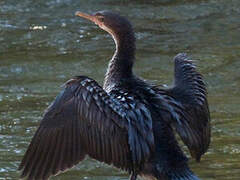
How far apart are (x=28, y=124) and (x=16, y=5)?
568 cm

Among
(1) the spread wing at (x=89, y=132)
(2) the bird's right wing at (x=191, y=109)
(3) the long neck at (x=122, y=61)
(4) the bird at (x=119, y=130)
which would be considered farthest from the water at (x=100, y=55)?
(1) the spread wing at (x=89, y=132)

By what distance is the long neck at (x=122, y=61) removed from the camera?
8930 millimetres

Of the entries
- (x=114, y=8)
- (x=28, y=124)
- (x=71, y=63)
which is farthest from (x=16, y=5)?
(x=28, y=124)

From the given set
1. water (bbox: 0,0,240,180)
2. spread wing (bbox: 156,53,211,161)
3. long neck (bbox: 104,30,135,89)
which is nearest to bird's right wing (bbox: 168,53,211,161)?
spread wing (bbox: 156,53,211,161)

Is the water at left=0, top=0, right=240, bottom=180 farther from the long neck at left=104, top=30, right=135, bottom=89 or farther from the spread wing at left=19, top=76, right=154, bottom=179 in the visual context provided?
the spread wing at left=19, top=76, right=154, bottom=179

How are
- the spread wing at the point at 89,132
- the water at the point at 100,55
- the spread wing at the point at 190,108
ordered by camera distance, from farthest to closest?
the water at the point at 100,55, the spread wing at the point at 190,108, the spread wing at the point at 89,132

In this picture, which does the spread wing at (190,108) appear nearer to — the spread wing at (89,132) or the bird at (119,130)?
the bird at (119,130)

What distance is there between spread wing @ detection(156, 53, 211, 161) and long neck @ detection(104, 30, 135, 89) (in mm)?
516

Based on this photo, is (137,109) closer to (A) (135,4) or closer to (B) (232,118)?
(B) (232,118)

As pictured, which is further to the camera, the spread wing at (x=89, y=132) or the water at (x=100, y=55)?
the water at (x=100, y=55)

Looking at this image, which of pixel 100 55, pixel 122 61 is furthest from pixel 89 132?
pixel 100 55

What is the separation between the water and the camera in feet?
35.4

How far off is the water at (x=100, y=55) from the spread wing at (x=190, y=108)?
1.23m

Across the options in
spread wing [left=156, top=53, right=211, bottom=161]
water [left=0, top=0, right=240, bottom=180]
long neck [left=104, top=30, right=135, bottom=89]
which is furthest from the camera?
water [left=0, top=0, right=240, bottom=180]
